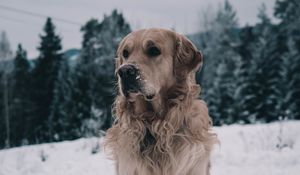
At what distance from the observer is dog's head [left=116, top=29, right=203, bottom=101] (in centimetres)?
401

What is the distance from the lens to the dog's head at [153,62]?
401cm

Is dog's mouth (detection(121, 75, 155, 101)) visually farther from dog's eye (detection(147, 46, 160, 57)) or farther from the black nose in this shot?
dog's eye (detection(147, 46, 160, 57))

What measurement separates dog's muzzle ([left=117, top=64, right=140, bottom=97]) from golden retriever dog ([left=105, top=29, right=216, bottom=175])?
4cm

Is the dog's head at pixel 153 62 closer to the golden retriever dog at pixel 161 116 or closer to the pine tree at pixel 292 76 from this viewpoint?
the golden retriever dog at pixel 161 116

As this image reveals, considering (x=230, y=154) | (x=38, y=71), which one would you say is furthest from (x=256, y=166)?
(x=38, y=71)

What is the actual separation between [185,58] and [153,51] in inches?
15.4

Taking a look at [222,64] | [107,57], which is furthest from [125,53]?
[107,57]

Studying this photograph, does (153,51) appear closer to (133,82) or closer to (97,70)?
(133,82)

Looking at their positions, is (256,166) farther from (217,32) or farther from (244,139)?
(217,32)

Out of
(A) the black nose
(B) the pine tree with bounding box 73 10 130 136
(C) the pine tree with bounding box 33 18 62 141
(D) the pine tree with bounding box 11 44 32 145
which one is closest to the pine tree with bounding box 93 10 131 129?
(B) the pine tree with bounding box 73 10 130 136

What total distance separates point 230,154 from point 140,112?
3396 millimetres

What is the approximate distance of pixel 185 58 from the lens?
448cm

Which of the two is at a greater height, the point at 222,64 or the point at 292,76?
the point at 222,64

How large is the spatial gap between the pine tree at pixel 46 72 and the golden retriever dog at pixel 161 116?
3268cm
